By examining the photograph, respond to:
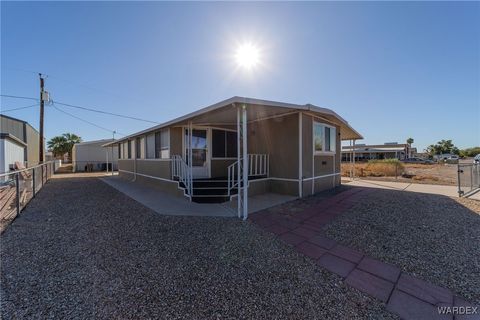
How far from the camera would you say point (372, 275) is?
102 inches

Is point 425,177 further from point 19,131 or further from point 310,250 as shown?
point 19,131

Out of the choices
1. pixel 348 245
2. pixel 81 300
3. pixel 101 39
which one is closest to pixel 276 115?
pixel 348 245

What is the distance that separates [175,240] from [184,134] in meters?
4.83

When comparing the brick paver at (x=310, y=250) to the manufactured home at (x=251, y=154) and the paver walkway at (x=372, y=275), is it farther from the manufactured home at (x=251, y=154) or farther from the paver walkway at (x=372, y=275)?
the manufactured home at (x=251, y=154)

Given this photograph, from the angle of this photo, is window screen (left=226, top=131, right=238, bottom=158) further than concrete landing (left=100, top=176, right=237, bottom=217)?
Yes

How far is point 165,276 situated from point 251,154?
16.3ft

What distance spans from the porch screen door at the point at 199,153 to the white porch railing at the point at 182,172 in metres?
0.49

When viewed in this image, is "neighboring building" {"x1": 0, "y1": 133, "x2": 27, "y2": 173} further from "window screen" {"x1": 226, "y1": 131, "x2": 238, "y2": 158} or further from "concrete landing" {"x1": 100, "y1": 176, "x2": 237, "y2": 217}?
"window screen" {"x1": 226, "y1": 131, "x2": 238, "y2": 158}

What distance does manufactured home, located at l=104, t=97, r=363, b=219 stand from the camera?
21.4 ft

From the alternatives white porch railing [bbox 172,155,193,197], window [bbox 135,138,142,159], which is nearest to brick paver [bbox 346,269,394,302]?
white porch railing [bbox 172,155,193,197]

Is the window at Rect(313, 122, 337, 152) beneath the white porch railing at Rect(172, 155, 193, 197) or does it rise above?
above

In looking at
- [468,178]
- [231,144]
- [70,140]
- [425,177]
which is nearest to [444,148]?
[425,177]

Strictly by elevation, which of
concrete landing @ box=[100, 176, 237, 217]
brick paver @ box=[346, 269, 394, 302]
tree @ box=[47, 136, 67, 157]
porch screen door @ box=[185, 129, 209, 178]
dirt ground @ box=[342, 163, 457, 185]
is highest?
tree @ box=[47, 136, 67, 157]

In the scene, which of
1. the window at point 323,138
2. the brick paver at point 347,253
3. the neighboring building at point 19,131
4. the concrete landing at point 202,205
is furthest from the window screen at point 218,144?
the neighboring building at point 19,131
